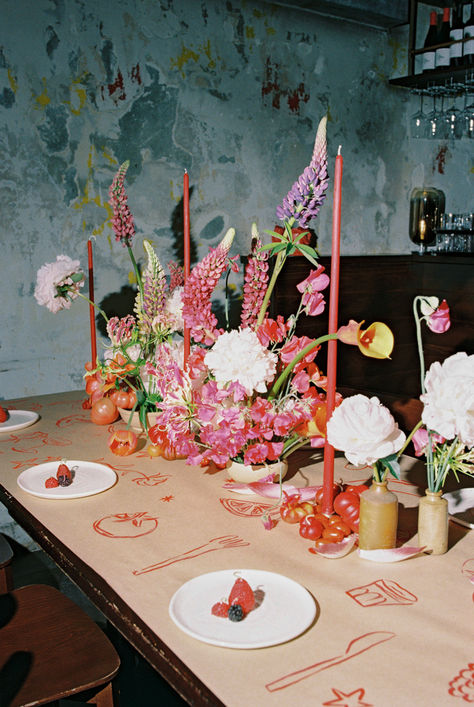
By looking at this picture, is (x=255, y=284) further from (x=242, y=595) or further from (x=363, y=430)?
(x=242, y=595)

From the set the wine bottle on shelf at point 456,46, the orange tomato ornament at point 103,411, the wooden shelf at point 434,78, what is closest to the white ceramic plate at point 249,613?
the orange tomato ornament at point 103,411

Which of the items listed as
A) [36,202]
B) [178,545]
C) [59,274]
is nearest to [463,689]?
[178,545]

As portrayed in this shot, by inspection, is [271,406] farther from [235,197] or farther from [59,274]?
[235,197]

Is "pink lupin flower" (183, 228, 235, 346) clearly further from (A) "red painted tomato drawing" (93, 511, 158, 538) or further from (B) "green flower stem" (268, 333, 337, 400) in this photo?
(A) "red painted tomato drawing" (93, 511, 158, 538)

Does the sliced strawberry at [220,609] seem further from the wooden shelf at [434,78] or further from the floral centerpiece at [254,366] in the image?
the wooden shelf at [434,78]

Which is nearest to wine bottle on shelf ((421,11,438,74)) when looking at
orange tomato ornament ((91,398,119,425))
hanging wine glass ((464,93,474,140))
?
hanging wine glass ((464,93,474,140))

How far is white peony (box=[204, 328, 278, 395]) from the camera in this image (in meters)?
1.12

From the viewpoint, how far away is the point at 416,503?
3.96ft

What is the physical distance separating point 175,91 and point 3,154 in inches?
33.2

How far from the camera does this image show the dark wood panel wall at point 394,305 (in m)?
3.06

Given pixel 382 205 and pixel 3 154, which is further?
pixel 382 205

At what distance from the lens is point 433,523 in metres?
0.99

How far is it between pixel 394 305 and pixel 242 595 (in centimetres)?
282

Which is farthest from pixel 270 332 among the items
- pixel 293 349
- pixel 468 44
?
pixel 468 44
